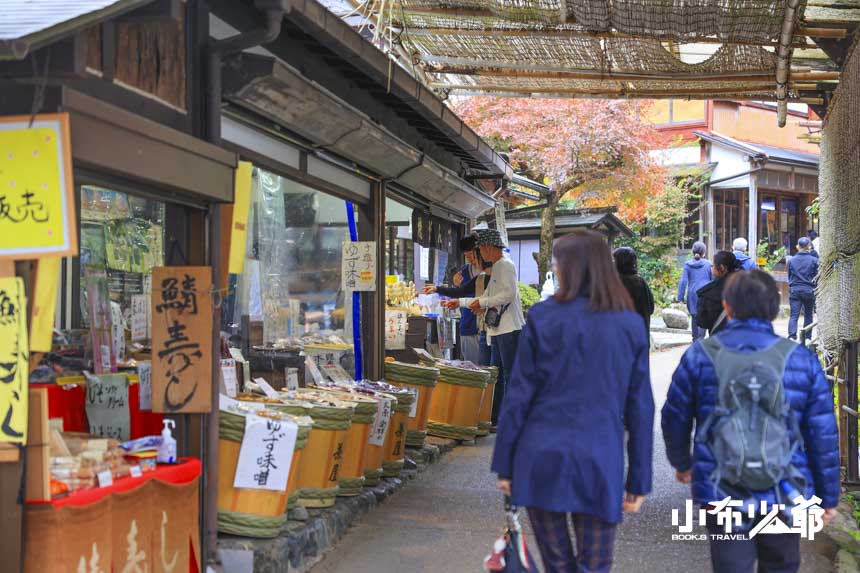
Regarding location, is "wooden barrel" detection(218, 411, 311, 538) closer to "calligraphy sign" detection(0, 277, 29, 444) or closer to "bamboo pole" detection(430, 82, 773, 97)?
"calligraphy sign" detection(0, 277, 29, 444)

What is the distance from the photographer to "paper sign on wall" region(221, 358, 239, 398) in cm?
690

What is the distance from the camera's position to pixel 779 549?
4.31 m

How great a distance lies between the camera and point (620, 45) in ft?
30.7

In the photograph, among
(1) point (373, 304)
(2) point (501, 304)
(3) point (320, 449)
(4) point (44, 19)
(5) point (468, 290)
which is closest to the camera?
(4) point (44, 19)

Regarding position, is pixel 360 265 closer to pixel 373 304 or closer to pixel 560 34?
pixel 373 304

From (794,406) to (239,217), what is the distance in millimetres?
3505

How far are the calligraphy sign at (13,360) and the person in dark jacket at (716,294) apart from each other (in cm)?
590

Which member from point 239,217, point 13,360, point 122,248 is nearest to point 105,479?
point 13,360

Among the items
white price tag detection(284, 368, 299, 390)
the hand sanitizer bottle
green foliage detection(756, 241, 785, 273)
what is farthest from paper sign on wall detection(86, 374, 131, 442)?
green foliage detection(756, 241, 785, 273)

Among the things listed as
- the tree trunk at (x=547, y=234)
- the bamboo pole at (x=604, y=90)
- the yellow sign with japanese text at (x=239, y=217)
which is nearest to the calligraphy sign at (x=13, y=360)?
the yellow sign with japanese text at (x=239, y=217)

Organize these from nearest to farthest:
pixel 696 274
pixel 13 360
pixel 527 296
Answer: pixel 13 360 → pixel 696 274 → pixel 527 296

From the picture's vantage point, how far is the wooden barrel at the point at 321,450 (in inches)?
267

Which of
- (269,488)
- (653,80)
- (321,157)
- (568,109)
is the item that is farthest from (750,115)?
(269,488)

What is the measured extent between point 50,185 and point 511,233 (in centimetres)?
2026
